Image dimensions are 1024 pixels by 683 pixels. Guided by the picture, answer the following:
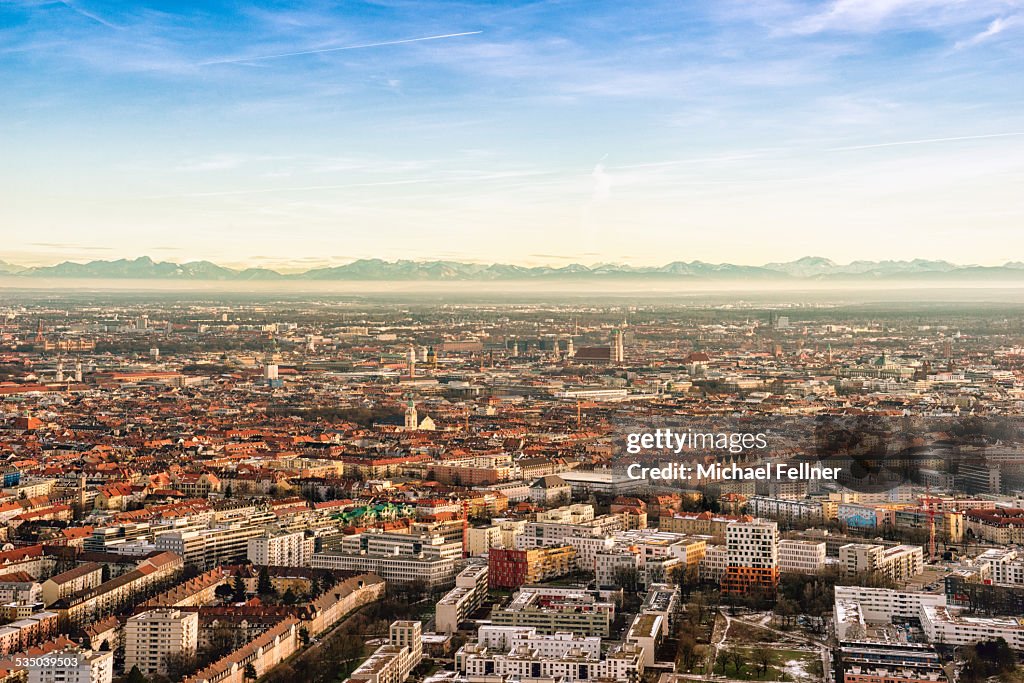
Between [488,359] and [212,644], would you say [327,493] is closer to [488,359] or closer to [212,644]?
[212,644]

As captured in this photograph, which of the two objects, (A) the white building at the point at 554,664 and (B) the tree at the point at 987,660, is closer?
(A) the white building at the point at 554,664

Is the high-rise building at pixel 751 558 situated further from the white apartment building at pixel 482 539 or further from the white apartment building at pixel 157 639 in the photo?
the white apartment building at pixel 157 639

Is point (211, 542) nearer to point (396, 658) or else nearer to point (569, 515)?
point (569, 515)

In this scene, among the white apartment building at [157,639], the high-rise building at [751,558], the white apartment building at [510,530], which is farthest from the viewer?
the white apartment building at [510,530]

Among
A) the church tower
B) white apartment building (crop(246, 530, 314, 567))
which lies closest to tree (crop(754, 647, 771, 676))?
white apartment building (crop(246, 530, 314, 567))

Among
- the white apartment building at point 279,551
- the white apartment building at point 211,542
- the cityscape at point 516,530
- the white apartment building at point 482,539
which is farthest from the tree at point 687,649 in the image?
the white apartment building at point 211,542

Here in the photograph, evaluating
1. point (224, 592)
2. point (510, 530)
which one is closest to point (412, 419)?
point (510, 530)

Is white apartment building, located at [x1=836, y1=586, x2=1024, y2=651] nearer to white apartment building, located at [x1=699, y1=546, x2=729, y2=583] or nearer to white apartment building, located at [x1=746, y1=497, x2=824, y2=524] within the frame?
white apartment building, located at [x1=699, y1=546, x2=729, y2=583]
